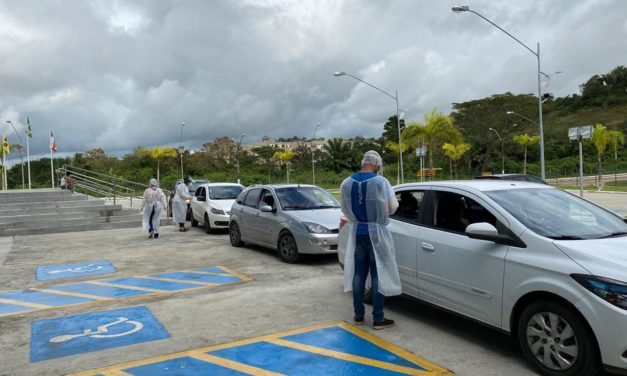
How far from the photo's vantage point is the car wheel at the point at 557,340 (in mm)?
3621

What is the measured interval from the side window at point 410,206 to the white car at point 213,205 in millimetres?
9123

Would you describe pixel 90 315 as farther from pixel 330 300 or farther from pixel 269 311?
pixel 330 300

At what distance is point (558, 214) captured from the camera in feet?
15.3

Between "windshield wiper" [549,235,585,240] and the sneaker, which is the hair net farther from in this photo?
"windshield wiper" [549,235,585,240]

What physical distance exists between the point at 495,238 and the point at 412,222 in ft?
4.29

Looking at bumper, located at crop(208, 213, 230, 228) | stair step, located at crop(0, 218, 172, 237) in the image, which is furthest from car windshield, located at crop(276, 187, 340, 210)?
stair step, located at crop(0, 218, 172, 237)

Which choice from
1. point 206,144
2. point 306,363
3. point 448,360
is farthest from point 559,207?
point 206,144

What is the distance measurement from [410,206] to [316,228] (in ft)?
11.0

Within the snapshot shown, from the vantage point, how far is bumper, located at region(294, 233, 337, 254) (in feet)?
28.8

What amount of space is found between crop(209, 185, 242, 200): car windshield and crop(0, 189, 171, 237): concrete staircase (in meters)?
3.56

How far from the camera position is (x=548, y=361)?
3916 millimetres

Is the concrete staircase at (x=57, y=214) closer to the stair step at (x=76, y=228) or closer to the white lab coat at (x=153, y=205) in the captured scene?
the stair step at (x=76, y=228)

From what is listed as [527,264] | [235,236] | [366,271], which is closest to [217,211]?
[235,236]

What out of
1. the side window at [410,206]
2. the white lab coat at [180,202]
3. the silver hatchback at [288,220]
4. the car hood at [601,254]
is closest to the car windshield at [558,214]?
the car hood at [601,254]
